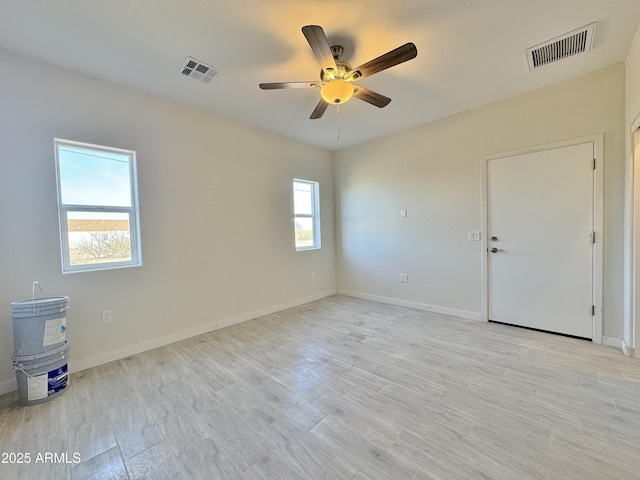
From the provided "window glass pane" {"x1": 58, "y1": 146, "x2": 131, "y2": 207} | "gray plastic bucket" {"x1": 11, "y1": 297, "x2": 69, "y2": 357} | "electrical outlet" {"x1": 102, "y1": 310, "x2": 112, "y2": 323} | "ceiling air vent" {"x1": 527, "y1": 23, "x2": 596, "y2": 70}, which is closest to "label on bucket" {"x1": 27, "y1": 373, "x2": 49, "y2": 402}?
"gray plastic bucket" {"x1": 11, "y1": 297, "x2": 69, "y2": 357}

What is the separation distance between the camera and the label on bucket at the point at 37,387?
193cm

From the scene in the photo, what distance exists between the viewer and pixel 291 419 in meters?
1.74

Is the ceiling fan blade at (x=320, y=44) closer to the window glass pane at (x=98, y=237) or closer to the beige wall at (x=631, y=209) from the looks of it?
the window glass pane at (x=98, y=237)

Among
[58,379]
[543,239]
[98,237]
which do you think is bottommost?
[58,379]

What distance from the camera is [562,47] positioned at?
7.31 feet

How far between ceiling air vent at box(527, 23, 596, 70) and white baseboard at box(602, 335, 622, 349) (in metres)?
2.77

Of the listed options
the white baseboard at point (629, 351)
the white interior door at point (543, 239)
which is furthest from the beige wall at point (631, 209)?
the white interior door at point (543, 239)

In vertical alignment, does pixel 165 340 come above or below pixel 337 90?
below

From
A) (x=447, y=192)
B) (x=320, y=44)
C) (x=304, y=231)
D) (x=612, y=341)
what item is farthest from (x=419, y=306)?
(x=320, y=44)

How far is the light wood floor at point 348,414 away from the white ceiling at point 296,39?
9.07 ft

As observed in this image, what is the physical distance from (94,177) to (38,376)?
179cm

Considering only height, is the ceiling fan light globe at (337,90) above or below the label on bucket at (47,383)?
above

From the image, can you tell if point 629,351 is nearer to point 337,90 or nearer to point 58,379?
point 337,90

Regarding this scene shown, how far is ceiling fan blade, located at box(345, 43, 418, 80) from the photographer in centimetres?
172
